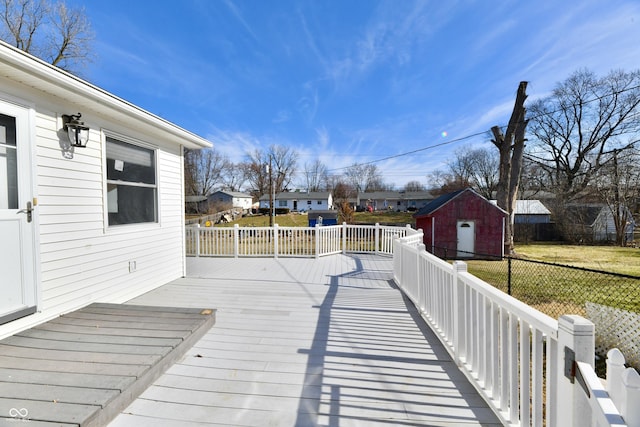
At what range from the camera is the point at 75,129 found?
3174 millimetres

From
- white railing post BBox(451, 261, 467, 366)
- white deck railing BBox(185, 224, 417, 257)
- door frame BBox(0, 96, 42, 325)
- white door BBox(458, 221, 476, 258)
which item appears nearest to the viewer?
white railing post BBox(451, 261, 467, 366)

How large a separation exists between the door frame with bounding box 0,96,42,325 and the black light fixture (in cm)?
33

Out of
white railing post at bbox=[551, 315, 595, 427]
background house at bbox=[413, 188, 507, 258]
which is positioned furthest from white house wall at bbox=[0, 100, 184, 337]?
background house at bbox=[413, 188, 507, 258]

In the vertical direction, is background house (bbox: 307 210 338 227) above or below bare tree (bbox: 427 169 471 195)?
below

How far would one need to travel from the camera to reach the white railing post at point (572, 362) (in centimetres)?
104

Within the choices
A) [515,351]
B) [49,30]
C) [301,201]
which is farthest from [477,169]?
[515,351]

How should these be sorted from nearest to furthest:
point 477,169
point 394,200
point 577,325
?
point 577,325 → point 477,169 → point 394,200

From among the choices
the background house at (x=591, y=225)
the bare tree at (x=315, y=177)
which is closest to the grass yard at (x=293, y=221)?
the background house at (x=591, y=225)

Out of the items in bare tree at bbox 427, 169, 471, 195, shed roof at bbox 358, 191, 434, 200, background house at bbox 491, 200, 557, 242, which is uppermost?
bare tree at bbox 427, 169, 471, 195

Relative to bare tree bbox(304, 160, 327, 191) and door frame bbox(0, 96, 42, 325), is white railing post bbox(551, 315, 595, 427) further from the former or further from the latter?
bare tree bbox(304, 160, 327, 191)

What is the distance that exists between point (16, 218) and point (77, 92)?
1.33m

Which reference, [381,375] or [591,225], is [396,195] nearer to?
[591,225]

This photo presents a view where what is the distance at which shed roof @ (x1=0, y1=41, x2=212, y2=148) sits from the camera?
2354mm

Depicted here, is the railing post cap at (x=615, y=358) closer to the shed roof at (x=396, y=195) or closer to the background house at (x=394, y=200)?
the background house at (x=394, y=200)
